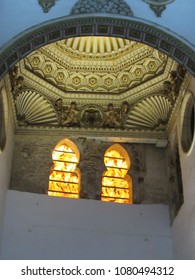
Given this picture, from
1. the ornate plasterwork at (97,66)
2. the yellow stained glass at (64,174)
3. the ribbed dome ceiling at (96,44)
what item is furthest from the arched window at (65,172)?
the ribbed dome ceiling at (96,44)

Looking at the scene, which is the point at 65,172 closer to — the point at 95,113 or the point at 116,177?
the point at 116,177

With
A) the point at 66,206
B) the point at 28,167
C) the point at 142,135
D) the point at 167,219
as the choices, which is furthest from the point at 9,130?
the point at 167,219

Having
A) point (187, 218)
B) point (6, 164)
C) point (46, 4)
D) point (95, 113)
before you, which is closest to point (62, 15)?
point (46, 4)

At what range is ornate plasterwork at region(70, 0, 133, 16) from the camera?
8797 mm

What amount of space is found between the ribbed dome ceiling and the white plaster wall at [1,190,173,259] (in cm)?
365

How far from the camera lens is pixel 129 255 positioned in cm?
1092

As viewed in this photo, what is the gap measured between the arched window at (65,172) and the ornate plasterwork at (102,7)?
4166mm

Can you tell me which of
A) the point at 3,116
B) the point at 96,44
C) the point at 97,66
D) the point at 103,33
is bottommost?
the point at 3,116

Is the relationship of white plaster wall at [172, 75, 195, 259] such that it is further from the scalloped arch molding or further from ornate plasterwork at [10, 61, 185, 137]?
the scalloped arch molding

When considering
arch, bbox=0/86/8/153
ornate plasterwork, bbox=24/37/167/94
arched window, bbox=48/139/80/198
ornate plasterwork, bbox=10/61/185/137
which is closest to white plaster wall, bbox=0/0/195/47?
arch, bbox=0/86/8/153

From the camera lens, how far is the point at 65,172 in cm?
1208

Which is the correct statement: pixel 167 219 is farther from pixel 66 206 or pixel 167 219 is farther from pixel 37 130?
pixel 37 130

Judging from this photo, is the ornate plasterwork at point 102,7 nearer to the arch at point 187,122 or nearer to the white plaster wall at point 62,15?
the white plaster wall at point 62,15

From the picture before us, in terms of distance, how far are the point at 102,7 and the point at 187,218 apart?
14.3ft
